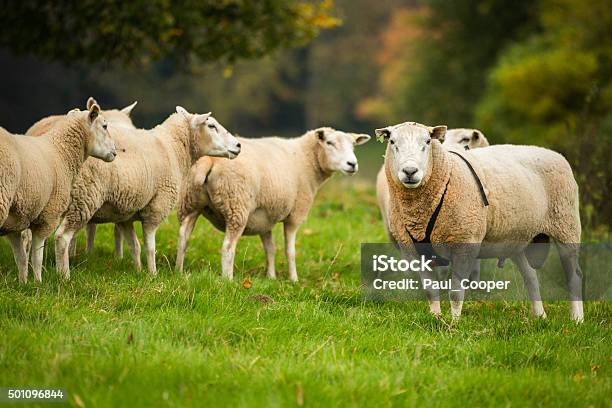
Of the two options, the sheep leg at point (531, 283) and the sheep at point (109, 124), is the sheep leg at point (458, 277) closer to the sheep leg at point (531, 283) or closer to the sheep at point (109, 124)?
the sheep leg at point (531, 283)

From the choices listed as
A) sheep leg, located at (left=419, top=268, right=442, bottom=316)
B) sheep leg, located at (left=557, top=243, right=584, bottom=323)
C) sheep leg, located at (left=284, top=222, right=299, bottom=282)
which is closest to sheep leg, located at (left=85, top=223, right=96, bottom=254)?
sheep leg, located at (left=284, top=222, right=299, bottom=282)

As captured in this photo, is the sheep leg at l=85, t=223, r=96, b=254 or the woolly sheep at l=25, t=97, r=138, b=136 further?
the sheep leg at l=85, t=223, r=96, b=254

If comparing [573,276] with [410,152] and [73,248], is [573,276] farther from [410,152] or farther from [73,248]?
[73,248]

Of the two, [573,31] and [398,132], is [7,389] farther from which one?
[573,31]

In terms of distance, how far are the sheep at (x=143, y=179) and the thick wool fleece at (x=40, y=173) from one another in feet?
0.93

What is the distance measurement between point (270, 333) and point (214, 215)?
2627 millimetres

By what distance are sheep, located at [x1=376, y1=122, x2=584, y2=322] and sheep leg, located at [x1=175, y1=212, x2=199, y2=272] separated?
2.14 meters

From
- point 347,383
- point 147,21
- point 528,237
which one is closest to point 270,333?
point 347,383

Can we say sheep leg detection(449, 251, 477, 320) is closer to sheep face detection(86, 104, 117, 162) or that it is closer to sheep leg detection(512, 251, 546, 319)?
sheep leg detection(512, 251, 546, 319)

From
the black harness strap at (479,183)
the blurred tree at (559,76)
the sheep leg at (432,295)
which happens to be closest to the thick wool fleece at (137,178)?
the sheep leg at (432,295)

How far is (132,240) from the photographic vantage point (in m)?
7.59

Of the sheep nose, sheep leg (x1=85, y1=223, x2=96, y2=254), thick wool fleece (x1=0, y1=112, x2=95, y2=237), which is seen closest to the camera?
thick wool fleece (x1=0, y1=112, x2=95, y2=237)

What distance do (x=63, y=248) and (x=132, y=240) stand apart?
3.51 ft

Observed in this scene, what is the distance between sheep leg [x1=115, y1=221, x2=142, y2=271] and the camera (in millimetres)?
7449
